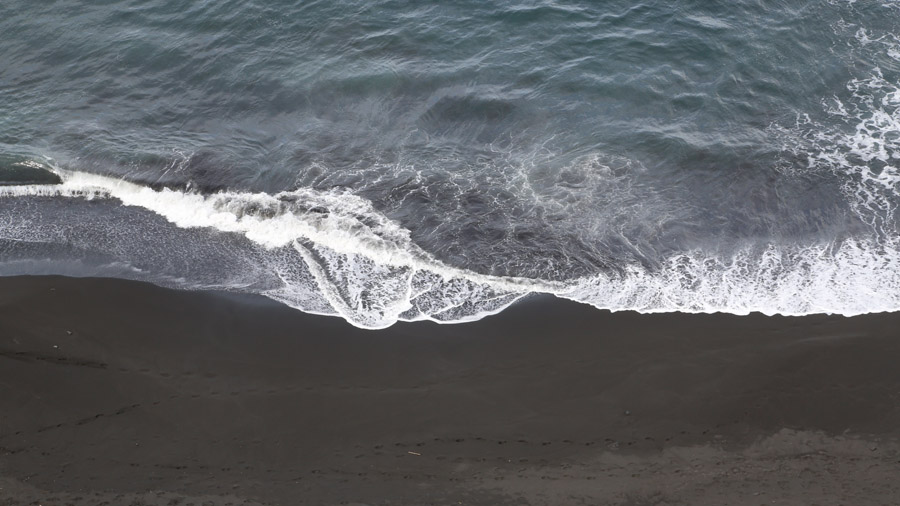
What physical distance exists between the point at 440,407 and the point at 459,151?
312 inches

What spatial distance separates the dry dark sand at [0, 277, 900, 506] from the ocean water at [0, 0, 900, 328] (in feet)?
2.95

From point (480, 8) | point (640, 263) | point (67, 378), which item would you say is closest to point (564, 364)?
point (640, 263)

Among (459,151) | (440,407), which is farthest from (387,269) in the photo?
(459,151)

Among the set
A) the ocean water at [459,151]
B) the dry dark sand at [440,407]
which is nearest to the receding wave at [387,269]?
the ocean water at [459,151]

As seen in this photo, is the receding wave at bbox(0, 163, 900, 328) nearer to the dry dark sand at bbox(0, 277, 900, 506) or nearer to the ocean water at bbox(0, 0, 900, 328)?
the ocean water at bbox(0, 0, 900, 328)

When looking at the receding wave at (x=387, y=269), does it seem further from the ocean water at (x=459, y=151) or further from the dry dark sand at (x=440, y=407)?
the dry dark sand at (x=440, y=407)

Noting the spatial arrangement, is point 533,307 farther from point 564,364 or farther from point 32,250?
point 32,250

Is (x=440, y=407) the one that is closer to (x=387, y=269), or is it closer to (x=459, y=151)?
(x=387, y=269)

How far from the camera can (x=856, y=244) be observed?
48.3 feet

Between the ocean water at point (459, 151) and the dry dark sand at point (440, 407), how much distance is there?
2.95 ft

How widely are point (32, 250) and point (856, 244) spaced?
17546 millimetres

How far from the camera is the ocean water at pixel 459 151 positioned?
14.5 metres

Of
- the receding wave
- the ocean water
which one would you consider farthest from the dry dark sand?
the ocean water

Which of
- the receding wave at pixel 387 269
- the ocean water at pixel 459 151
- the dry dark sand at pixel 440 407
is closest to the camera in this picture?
the dry dark sand at pixel 440 407
